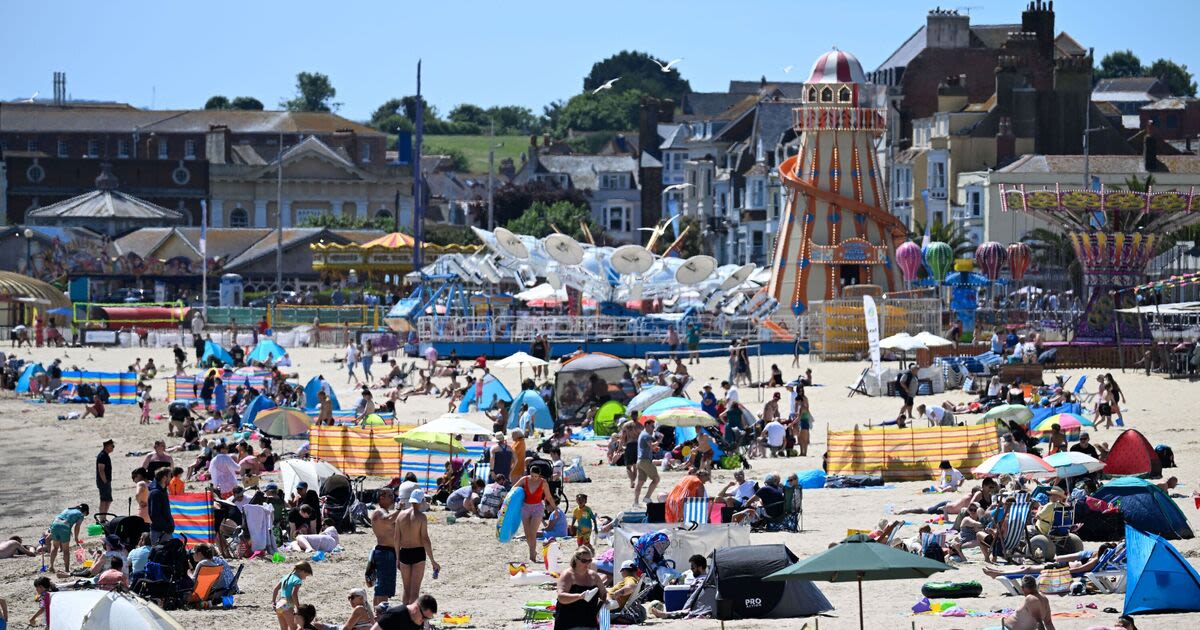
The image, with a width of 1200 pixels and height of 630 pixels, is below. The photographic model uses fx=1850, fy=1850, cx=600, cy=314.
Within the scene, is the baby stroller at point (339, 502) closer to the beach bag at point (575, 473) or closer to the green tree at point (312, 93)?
the beach bag at point (575, 473)

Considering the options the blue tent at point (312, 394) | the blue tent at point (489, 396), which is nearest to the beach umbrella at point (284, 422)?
the blue tent at point (489, 396)

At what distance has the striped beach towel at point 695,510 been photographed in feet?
62.4

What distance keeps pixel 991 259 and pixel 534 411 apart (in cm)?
2106

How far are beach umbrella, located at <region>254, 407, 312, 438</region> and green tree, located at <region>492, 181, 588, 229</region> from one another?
2822 inches

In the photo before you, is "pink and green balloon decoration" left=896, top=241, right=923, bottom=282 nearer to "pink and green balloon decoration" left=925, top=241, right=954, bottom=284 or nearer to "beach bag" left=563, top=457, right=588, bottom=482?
"pink and green balloon decoration" left=925, top=241, right=954, bottom=284

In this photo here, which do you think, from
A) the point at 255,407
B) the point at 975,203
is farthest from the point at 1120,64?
the point at 255,407

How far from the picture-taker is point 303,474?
21547 mm

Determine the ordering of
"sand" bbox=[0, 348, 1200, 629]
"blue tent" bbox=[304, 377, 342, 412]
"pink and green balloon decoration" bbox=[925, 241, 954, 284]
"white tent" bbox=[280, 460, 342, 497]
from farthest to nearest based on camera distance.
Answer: "pink and green balloon decoration" bbox=[925, 241, 954, 284] < "blue tent" bbox=[304, 377, 342, 412] < "white tent" bbox=[280, 460, 342, 497] < "sand" bbox=[0, 348, 1200, 629]

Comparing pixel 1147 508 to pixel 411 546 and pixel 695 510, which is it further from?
pixel 411 546

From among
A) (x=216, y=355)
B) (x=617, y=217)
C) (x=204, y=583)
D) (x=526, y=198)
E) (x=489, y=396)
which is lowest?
(x=204, y=583)

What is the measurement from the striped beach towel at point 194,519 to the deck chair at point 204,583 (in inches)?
90.4

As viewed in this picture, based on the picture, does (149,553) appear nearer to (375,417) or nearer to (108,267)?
(375,417)

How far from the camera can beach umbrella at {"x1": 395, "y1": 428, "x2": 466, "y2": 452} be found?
932 inches

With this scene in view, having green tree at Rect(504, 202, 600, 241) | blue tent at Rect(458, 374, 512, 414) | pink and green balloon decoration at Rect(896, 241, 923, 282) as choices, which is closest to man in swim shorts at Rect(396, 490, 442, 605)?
blue tent at Rect(458, 374, 512, 414)
